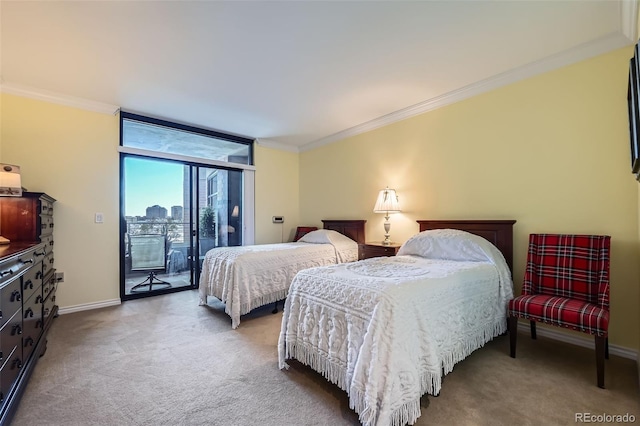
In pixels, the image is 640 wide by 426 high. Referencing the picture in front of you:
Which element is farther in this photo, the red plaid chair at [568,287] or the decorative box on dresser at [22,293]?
the red plaid chair at [568,287]

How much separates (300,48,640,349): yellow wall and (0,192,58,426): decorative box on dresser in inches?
142

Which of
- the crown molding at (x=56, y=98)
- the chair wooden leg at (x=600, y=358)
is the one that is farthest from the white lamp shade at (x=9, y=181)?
the chair wooden leg at (x=600, y=358)

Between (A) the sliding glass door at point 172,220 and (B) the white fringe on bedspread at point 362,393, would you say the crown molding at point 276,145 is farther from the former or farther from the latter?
(B) the white fringe on bedspread at point 362,393

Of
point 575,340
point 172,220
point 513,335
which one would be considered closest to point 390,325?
point 513,335

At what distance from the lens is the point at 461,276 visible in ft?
6.56

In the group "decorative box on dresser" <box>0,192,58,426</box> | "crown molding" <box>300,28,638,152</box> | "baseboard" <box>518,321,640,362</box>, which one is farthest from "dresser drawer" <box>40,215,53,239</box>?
"baseboard" <box>518,321,640,362</box>

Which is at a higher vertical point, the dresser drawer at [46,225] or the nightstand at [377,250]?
the dresser drawer at [46,225]

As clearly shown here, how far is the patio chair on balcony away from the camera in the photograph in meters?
4.02

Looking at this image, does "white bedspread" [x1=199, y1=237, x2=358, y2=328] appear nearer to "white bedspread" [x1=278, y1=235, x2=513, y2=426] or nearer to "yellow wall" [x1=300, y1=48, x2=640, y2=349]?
"white bedspread" [x1=278, y1=235, x2=513, y2=426]

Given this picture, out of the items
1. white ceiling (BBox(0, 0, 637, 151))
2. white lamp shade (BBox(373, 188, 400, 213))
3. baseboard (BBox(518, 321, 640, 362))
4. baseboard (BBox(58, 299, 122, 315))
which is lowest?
baseboard (BBox(58, 299, 122, 315))

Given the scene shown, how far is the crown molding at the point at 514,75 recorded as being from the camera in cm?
230

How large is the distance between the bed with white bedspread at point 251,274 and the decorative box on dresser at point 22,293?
1452 mm

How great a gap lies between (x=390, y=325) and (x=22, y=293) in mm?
2255

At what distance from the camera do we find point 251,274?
3113 millimetres
